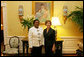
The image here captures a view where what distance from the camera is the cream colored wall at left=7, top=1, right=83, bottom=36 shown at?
450cm

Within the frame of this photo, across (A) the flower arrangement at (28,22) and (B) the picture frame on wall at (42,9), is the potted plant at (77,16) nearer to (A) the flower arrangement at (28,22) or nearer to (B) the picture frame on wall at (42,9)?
(B) the picture frame on wall at (42,9)

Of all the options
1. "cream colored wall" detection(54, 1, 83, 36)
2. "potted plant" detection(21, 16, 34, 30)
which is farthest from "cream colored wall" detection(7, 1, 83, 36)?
"potted plant" detection(21, 16, 34, 30)

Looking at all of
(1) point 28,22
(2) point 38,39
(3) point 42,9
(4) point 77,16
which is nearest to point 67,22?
(4) point 77,16

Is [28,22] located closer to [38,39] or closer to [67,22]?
[38,39]

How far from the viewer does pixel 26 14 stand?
14.9ft

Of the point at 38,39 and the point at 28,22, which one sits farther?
the point at 28,22

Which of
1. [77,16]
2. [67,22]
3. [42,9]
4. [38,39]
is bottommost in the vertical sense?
[38,39]

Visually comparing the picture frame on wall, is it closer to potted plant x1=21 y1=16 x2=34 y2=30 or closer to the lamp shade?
the lamp shade

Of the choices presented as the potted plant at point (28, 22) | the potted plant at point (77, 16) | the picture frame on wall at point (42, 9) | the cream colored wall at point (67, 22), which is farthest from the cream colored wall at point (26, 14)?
the potted plant at point (28, 22)

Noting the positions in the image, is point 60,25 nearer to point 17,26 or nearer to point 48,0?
point 48,0

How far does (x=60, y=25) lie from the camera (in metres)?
4.57

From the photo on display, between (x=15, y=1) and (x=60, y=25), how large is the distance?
181 centimetres

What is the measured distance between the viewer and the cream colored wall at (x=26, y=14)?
4504mm

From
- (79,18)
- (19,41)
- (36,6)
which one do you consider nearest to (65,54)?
(79,18)
